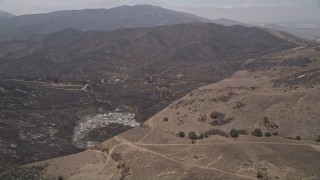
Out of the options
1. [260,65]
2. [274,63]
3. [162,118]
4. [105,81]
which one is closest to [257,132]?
[162,118]

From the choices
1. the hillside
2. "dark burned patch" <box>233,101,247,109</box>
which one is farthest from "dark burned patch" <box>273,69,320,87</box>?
the hillside

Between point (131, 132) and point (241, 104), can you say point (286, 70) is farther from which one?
point (131, 132)

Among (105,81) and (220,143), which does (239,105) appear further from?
(105,81)

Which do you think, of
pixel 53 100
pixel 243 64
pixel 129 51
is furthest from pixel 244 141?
pixel 129 51

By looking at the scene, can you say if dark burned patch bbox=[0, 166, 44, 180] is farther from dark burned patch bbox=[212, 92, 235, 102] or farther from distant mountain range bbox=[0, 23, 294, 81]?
distant mountain range bbox=[0, 23, 294, 81]

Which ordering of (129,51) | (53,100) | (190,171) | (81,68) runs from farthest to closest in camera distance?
(129,51) → (81,68) → (53,100) → (190,171)
